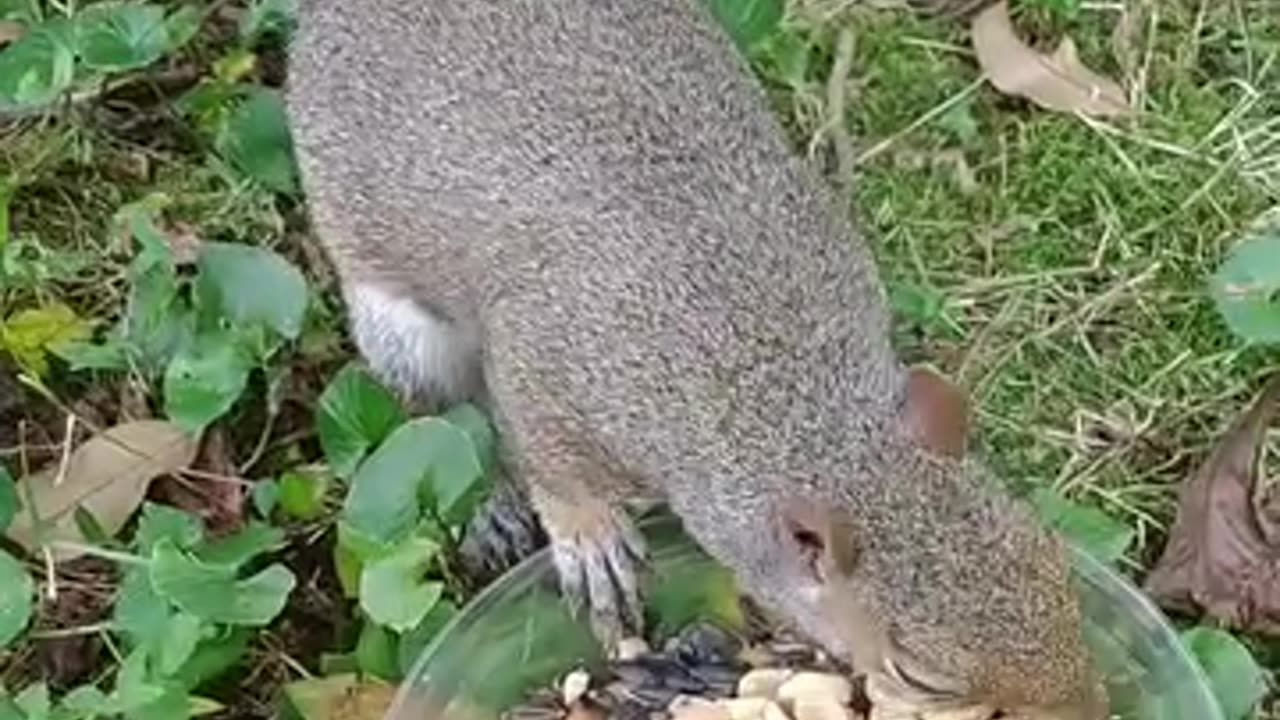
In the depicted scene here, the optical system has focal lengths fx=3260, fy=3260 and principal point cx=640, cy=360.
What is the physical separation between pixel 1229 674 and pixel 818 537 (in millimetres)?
567

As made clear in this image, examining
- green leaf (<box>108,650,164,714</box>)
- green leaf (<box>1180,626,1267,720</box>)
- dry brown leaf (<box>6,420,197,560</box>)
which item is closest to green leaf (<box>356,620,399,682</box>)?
green leaf (<box>108,650,164,714</box>)

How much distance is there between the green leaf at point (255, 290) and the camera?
3.27 metres

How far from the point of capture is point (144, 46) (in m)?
3.52

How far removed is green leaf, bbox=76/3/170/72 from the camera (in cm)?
349

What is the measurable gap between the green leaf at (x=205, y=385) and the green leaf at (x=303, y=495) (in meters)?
0.10

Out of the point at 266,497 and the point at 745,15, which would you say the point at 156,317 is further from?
the point at 745,15

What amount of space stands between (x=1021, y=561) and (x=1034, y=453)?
810 millimetres

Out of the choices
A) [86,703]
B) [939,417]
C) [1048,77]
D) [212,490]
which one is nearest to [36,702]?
[86,703]

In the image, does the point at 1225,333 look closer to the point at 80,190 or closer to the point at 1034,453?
the point at 1034,453

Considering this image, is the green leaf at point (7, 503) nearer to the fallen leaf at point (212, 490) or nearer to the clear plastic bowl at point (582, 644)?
the fallen leaf at point (212, 490)

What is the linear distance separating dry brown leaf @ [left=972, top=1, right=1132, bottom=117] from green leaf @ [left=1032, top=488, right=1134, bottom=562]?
0.67 m

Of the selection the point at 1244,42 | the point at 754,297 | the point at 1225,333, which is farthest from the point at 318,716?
the point at 1244,42

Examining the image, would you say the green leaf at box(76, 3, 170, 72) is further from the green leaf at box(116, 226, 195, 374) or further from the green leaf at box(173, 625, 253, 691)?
the green leaf at box(173, 625, 253, 691)

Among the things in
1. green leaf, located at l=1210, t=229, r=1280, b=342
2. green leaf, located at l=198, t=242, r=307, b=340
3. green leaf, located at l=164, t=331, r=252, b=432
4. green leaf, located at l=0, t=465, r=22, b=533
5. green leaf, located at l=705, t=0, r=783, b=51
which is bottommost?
green leaf, located at l=0, t=465, r=22, b=533
